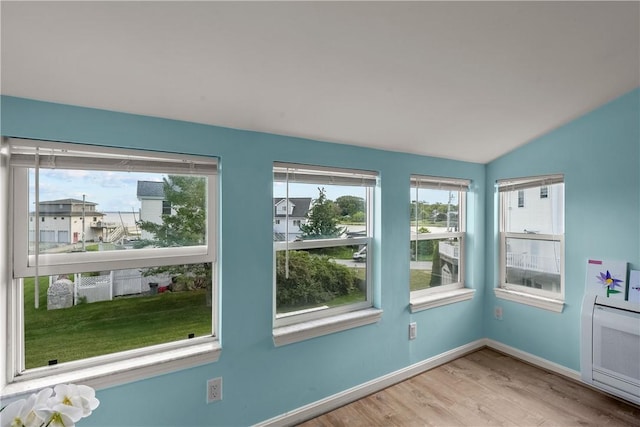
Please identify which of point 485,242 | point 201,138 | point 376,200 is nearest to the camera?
point 201,138

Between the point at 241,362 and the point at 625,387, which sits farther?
the point at 625,387

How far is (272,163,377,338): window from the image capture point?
204 cm

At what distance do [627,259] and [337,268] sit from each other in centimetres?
211

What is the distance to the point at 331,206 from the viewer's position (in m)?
2.27

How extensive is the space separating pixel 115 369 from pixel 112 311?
11.4 inches

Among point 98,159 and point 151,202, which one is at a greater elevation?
point 98,159

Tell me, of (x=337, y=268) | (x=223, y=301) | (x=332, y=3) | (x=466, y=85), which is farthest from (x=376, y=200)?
(x=332, y=3)

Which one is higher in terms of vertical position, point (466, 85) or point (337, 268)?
point (466, 85)

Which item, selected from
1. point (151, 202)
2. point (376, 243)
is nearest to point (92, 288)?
point (151, 202)

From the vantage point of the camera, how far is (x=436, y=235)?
283 centimetres

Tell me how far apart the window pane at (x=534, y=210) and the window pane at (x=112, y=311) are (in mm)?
2821

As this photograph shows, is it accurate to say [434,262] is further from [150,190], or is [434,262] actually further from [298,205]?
[150,190]

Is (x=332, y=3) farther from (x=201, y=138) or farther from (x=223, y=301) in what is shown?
(x=223, y=301)

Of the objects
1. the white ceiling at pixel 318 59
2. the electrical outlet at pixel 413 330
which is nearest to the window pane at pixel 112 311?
the white ceiling at pixel 318 59
